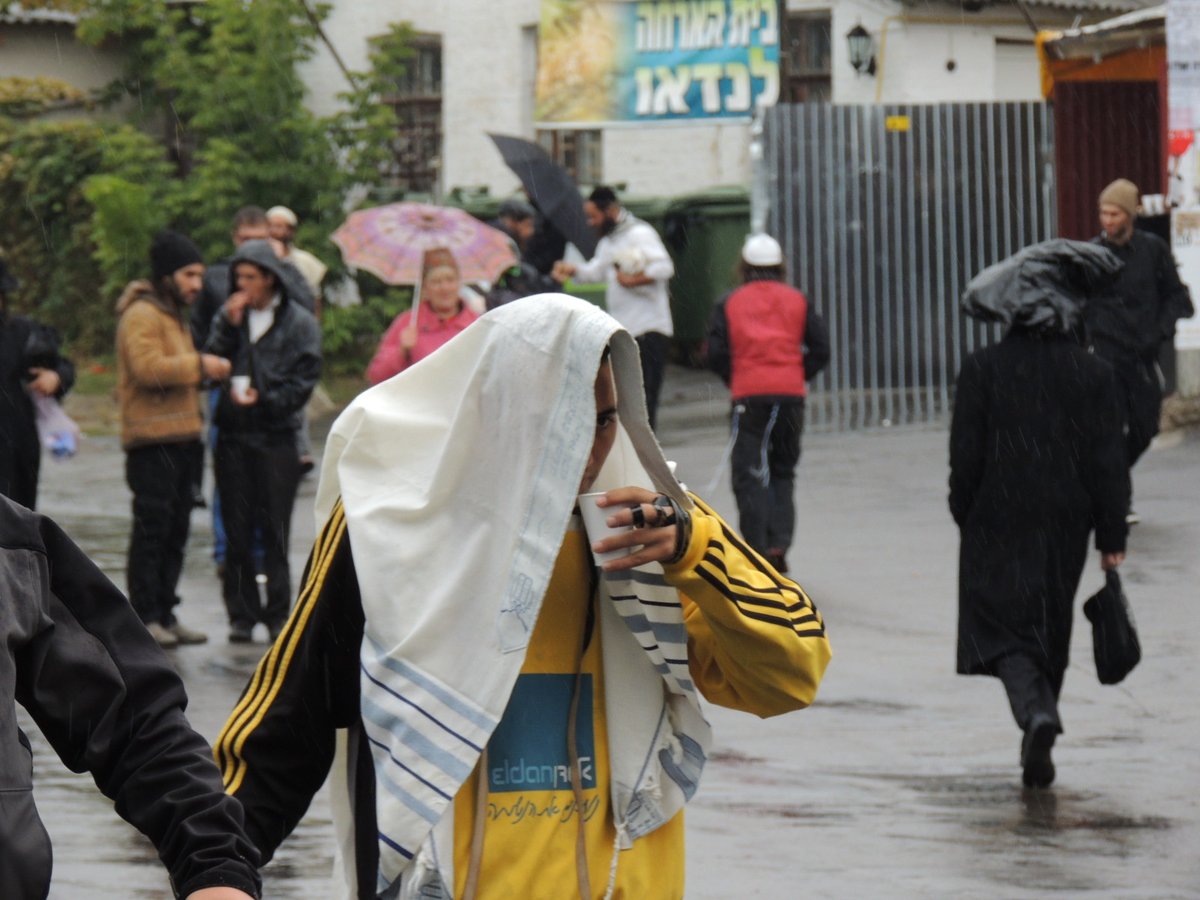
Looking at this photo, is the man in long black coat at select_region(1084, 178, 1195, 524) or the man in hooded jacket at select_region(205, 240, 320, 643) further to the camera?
the man in long black coat at select_region(1084, 178, 1195, 524)

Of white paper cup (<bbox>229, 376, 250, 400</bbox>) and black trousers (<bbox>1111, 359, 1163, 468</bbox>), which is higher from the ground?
white paper cup (<bbox>229, 376, 250, 400</bbox>)

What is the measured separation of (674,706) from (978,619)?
4.35 meters

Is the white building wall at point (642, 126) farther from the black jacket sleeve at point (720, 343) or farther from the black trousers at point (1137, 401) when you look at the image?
the black jacket sleeve at point (720, 343)

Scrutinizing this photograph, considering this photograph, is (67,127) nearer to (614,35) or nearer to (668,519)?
(614,35)

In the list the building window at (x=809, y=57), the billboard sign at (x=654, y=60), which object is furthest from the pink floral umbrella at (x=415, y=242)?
the building window at (x=809, y=57)

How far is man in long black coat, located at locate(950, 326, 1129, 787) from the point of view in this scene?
24.3 feet

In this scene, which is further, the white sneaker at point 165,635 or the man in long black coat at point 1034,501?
the white sneaker at point 165,635

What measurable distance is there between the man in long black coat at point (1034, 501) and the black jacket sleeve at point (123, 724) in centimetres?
505

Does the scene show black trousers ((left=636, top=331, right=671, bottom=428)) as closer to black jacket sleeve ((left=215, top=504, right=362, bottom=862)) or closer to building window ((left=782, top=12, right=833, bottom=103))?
black jacket sleeve ((left=215, top=504, right=362, bottom=862))

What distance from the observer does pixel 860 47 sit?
24.0 metres

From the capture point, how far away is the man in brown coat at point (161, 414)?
9.95m

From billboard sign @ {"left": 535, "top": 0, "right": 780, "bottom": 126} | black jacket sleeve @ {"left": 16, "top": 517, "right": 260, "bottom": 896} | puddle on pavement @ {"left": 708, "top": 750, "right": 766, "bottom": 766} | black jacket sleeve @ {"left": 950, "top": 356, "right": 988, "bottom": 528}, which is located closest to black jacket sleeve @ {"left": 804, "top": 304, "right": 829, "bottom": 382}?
puddle on pavement @ {"left": 708, "top": 750, "right": 766, "bottom": 766}

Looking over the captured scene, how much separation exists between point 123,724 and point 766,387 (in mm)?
9142

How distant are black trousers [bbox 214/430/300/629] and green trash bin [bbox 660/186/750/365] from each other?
543 inches
